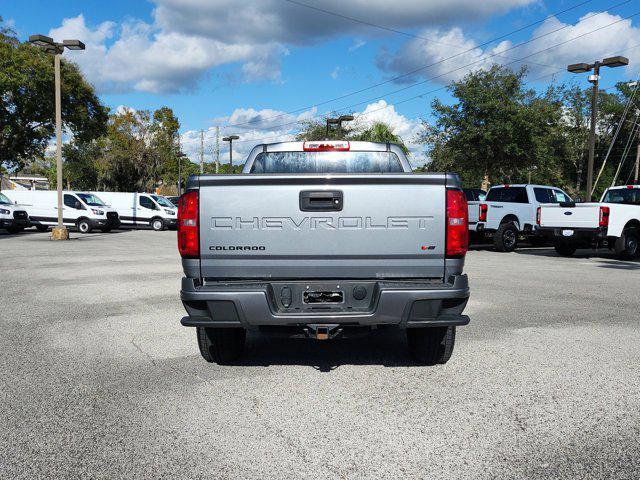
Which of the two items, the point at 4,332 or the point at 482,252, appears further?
the point at 482,252

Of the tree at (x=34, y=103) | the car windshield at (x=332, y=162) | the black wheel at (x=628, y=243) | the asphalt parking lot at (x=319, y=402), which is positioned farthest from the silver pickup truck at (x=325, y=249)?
the tree at (x=34, y=103)

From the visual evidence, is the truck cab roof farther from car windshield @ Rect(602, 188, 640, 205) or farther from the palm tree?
the palm tree

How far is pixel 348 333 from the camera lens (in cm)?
437

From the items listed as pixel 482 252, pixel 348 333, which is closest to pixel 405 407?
pixel 348 333

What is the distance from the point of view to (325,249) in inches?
166

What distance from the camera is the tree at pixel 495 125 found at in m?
27.8

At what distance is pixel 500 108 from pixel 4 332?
25.7m

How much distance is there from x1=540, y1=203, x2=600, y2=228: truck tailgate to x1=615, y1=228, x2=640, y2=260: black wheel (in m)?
0.87

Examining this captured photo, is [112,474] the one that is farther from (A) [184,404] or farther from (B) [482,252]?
(B) [482,252]

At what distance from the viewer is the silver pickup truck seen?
13.7 ft

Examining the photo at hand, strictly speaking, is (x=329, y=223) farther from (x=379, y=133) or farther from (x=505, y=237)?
(x=379, y=133)

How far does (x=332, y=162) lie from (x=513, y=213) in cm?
1341

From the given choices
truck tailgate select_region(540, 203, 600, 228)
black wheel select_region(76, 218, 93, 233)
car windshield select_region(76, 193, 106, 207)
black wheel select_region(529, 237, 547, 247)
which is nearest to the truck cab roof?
truck tailgate select_region(540, 203, 600, 228)

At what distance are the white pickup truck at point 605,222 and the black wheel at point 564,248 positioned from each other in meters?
0.75
